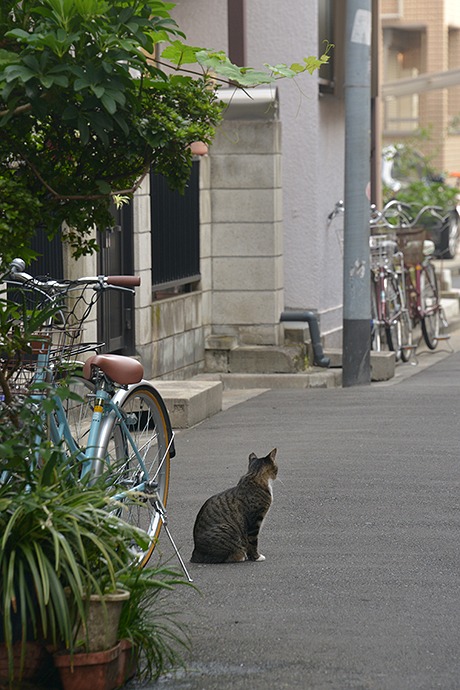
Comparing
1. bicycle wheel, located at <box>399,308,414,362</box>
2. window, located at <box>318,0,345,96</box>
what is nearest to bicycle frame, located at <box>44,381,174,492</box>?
bicycle wheel, located at <box>399,308,414,362</box>

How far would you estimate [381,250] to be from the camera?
1455cm

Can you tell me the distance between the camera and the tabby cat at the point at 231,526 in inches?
245

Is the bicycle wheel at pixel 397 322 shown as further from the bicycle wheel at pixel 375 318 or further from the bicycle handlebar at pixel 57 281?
the bicycle handlebar at pixel 57 281

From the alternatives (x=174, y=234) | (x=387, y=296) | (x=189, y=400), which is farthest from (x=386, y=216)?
(x=189, y=400)

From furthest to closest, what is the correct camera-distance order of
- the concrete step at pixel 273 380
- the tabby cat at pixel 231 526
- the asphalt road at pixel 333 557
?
the concrete step at pixel 273 380, the tabby cat at pixel 231 526, the asphalt road at pixel 333 557

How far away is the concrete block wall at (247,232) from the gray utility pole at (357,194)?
110 centimetres

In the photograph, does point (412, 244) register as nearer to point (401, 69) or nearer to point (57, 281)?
point (57, 281)

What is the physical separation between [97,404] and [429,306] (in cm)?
1150

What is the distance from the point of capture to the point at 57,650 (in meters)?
4.31

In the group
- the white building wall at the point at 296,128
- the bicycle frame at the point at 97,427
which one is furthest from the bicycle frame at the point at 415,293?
the bicycle frame at the point at 97,427

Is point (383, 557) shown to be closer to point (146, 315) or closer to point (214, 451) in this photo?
point (214, 451)

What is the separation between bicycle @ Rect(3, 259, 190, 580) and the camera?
4.96 m

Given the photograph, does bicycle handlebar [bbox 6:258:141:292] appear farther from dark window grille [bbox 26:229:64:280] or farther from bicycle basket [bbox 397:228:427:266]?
bicycle basket [bbox 397:228:427:266]

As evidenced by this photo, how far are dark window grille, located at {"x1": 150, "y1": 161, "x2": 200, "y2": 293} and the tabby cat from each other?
627 cm
